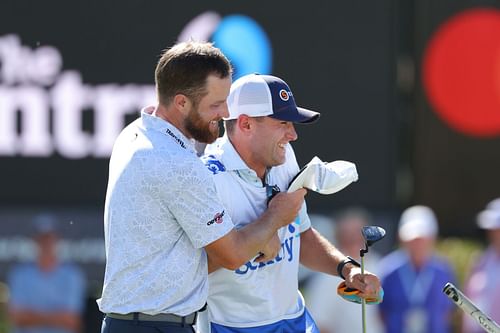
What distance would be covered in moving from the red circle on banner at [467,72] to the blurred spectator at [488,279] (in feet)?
2.92

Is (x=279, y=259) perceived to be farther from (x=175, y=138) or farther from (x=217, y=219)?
(x=175, y=138)

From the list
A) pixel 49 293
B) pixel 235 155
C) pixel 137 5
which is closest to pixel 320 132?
pixel 137 5

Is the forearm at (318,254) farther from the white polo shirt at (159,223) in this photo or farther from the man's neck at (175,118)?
the man's neck at (175,118)

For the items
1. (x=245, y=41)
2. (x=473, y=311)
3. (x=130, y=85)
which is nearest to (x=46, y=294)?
(x=130, y=85)

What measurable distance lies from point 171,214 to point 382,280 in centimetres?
442

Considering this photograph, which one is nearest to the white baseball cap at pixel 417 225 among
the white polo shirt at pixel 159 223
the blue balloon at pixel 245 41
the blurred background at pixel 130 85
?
the blurred background at pixel 130 85

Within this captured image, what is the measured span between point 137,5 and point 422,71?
2.31 meters

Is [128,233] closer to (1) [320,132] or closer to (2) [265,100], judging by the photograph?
(2) [265,100]

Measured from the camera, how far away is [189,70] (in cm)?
452

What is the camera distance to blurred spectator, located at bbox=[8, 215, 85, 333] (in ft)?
29.5

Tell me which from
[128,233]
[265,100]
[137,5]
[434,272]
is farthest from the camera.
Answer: [137,5]

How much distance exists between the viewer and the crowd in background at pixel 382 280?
839 cm

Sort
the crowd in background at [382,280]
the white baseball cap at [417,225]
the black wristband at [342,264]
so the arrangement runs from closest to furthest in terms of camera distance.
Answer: the black wristband at [342,264] → the crowd in background at [382,280] → the white baseball cap at [417,225]

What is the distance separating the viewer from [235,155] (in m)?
5.00
